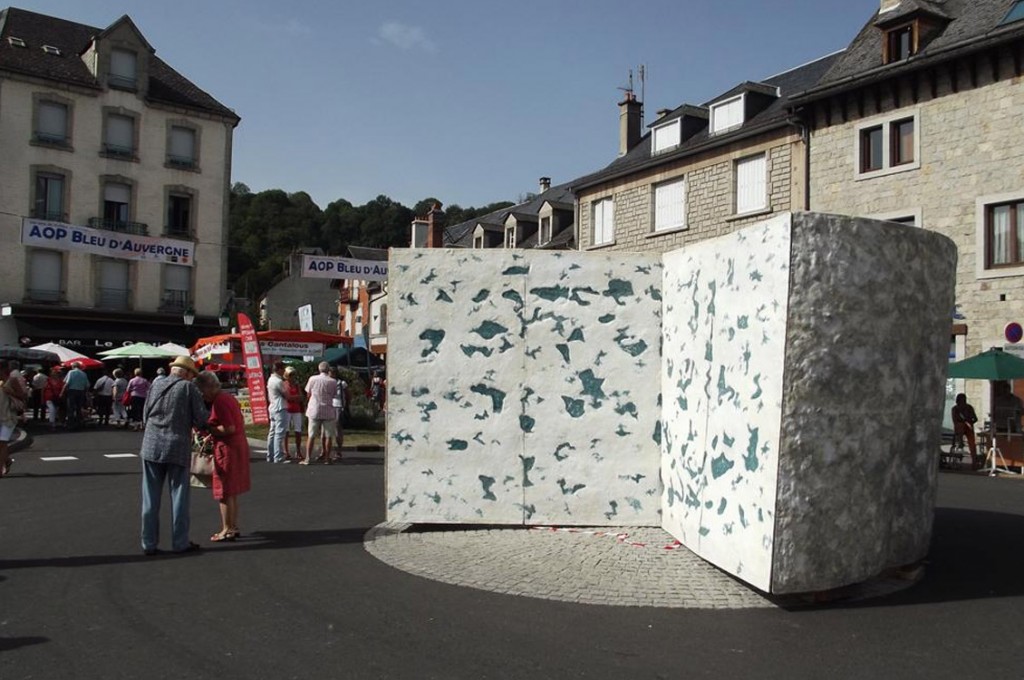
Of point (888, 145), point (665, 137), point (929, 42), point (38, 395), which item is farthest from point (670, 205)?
point (38, 395)

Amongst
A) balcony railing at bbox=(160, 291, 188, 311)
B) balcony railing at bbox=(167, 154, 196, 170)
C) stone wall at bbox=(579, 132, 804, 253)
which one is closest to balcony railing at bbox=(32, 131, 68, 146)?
balcony railing at bbox=(167, 154, 196, 170)

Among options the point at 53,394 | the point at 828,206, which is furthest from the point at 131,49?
the point at 828,206

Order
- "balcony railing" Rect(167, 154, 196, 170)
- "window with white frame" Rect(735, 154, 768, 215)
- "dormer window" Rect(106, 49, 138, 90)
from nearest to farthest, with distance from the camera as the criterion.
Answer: "window with white frame" Rect(735, 154, 768, 215), "dormer window" Rect(106, 49, 138, 90), "balcony railing" Rect(167, 154, 196, 170)

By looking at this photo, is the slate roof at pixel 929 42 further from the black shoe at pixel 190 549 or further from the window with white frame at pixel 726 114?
the black shoe at pixel 190 549

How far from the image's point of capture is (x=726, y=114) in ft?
91.1

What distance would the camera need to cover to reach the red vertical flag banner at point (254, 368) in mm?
17719

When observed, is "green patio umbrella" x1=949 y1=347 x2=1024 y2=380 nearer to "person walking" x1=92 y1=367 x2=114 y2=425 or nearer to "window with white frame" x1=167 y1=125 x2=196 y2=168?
"person walking" x1=92 y1=367 x2=114 y2=425

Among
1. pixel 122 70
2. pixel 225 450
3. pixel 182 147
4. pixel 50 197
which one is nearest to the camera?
pixel 225 450

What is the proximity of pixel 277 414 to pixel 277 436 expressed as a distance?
0.46m

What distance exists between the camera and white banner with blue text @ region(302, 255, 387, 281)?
1820 cm

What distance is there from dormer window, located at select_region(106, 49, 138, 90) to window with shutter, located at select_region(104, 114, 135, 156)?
4.70ft

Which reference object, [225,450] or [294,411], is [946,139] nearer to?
[294,411]

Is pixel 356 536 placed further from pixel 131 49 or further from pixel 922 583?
pixel 131 49

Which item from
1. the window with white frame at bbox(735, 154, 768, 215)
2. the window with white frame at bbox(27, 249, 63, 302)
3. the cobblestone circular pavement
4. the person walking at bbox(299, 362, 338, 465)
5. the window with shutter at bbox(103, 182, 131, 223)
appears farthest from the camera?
the window with shutter at bbox(103, 182, 131, 223)
